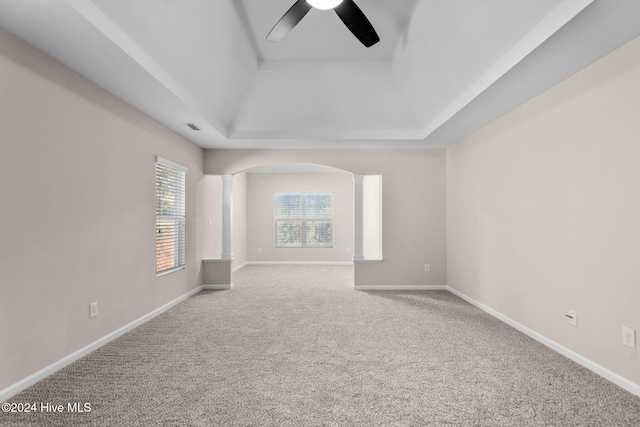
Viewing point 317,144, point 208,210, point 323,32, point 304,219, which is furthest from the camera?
point 304,219

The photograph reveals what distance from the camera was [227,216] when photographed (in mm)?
5402

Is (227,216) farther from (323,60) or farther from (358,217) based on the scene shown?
(323,60)

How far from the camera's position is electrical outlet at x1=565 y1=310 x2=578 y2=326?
102 inches

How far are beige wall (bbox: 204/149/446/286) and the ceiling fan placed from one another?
2632 mm

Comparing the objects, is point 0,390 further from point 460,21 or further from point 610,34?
point 610,34

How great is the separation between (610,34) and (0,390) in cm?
444

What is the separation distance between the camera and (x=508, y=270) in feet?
11.6

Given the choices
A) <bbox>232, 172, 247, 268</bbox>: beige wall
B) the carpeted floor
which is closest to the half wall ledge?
the carpeted floor

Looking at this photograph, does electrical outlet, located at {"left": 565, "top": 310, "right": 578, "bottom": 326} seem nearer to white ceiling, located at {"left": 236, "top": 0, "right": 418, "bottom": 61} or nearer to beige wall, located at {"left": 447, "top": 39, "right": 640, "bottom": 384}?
beige wall, located at {"left": 447, "top": 39, "right": 640, "bottom": 384}

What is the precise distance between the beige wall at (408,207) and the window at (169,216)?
1239 mm

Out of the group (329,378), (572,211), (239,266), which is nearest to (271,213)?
→ (239,266)

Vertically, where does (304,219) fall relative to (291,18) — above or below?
below

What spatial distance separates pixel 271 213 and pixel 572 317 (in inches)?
273

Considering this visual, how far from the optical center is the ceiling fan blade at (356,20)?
2354mm
